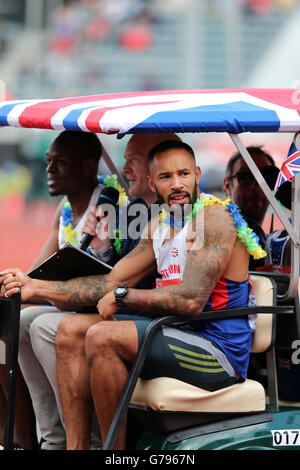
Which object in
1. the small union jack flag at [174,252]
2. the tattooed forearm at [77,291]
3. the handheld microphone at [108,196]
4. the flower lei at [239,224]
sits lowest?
the tattooed forearm at [77,291]

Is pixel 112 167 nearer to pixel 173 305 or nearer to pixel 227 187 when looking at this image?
pixel 227 187

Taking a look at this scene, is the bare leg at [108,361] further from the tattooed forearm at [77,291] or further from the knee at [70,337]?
the tattooed forearm at [77,291]

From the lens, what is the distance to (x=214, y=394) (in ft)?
9.69

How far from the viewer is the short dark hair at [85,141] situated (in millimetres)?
3812

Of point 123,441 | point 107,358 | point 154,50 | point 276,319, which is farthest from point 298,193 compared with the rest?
point 154,50

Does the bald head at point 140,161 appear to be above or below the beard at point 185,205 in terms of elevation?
above

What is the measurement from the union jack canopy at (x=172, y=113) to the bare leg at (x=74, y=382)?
80 centimetres

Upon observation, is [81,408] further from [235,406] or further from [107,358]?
[235,406]

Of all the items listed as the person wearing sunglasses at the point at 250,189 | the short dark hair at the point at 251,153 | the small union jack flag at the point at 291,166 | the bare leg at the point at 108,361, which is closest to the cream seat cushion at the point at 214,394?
the bare leg at the point at 108,361

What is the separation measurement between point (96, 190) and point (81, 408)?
1.30 meters

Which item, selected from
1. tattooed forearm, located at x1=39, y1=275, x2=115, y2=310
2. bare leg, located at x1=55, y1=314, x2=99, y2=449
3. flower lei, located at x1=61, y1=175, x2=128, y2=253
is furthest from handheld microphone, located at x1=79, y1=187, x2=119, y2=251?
bare leg, located at x1=55, y1=314, x2=99, y2=449

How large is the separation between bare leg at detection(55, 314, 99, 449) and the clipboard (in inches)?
10.8

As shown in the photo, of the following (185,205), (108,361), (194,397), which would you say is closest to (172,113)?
(185,205)

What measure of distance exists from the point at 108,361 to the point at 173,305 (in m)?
0.33
